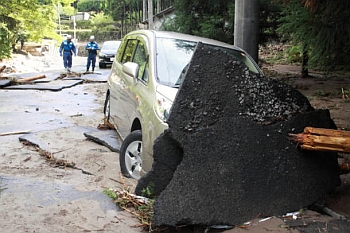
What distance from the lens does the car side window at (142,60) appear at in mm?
5384

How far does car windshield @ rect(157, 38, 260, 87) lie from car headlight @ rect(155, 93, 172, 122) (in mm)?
386

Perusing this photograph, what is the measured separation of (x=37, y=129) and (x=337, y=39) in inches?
Result: 228

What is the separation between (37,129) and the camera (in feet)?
26.9

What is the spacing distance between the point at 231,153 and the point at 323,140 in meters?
0.85

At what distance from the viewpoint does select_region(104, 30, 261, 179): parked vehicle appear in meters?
4.58

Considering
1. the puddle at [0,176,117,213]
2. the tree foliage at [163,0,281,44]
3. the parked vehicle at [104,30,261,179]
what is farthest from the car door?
the tree foliage at [163,0,281,44]

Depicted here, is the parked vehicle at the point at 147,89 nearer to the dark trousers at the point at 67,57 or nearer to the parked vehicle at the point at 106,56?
the dark trousers at the point at 67,57

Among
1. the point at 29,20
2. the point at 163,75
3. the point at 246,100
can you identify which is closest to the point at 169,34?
the point at 163,75

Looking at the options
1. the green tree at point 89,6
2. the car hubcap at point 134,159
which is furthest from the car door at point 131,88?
the green tree at point 89,6

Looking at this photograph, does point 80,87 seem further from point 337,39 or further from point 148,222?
point 148,222

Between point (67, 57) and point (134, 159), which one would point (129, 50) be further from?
point (67, 57)

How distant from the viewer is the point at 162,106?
4531 mm

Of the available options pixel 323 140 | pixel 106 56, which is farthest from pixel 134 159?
pixel 106 56

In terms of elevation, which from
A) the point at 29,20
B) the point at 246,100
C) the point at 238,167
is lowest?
the point at 238,167
